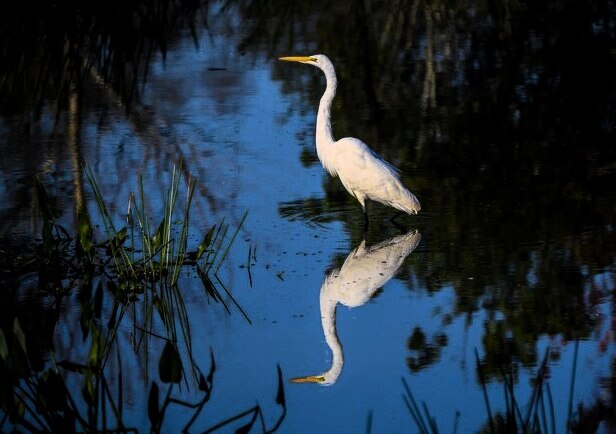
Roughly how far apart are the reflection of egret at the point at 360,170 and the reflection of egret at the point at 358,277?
0.24 metres

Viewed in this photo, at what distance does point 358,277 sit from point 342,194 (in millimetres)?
1826

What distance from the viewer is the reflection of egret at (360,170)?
685cm

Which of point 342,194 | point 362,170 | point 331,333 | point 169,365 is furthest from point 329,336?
point 342,194

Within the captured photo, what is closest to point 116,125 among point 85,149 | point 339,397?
point 85,149

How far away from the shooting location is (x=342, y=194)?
782cm

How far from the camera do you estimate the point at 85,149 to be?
8.74 meters

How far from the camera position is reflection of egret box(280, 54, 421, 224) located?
6.85 m

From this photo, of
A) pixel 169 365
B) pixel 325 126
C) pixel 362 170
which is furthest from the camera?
pixel 325 126

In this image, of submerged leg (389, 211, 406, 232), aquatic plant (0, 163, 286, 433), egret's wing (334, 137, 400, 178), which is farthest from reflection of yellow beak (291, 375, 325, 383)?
egret's wing (334, 137, 400, 178)

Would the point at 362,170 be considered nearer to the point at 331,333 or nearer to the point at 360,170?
the point at 360,170

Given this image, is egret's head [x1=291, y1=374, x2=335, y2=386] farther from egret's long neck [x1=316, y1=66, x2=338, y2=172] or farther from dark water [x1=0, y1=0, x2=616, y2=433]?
egret's long neck [x1=316, y1=66, x2=338, y2=172]

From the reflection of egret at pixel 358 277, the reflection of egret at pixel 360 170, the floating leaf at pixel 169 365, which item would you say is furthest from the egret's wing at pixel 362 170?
the floating leaf at pixel 169 365

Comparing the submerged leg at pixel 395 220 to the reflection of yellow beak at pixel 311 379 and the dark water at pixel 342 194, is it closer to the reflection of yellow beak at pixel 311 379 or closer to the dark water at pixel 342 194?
the dark water at pixel 342 194

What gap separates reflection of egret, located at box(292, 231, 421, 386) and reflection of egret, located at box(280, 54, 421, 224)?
0.24 meters
